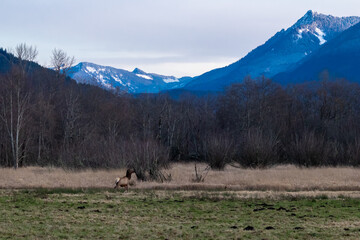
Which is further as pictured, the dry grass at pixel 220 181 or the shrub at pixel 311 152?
the shrub at pixel 311 152

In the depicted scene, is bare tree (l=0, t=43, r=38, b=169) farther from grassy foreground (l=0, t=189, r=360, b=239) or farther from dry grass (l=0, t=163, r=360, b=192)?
grassy foreground (l=0, t=189, r=360, b=239)

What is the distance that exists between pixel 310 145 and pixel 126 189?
21.7m

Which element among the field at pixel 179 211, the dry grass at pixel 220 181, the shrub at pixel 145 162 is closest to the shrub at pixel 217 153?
the dry grass at pixel 220 181

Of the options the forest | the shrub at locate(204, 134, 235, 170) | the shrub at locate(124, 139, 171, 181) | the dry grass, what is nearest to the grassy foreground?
the dry grass

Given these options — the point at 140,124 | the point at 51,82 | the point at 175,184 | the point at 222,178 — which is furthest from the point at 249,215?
the point at 51,82

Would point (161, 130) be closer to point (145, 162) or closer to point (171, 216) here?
point (145, 162)

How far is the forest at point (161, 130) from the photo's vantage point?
3953 centimetres

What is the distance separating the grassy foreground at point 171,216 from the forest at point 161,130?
33.0 ft

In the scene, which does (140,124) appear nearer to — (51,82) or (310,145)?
(51,82)

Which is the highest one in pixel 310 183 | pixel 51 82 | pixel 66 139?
pixel 51 82

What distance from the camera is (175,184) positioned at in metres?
27.7

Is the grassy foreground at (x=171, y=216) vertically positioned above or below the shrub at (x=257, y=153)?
below

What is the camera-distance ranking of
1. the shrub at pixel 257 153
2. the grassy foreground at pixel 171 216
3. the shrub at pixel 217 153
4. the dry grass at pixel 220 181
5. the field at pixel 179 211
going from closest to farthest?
the grassy foreground at pixel 171 216
the field at pixel 179 211
the dry grass at pixel 220 181
the shrub at pixel 217 153
the shrub at pixel 257 153

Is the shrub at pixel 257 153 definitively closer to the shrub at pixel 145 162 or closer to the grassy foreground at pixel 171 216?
the shrub at pixel 145 162
